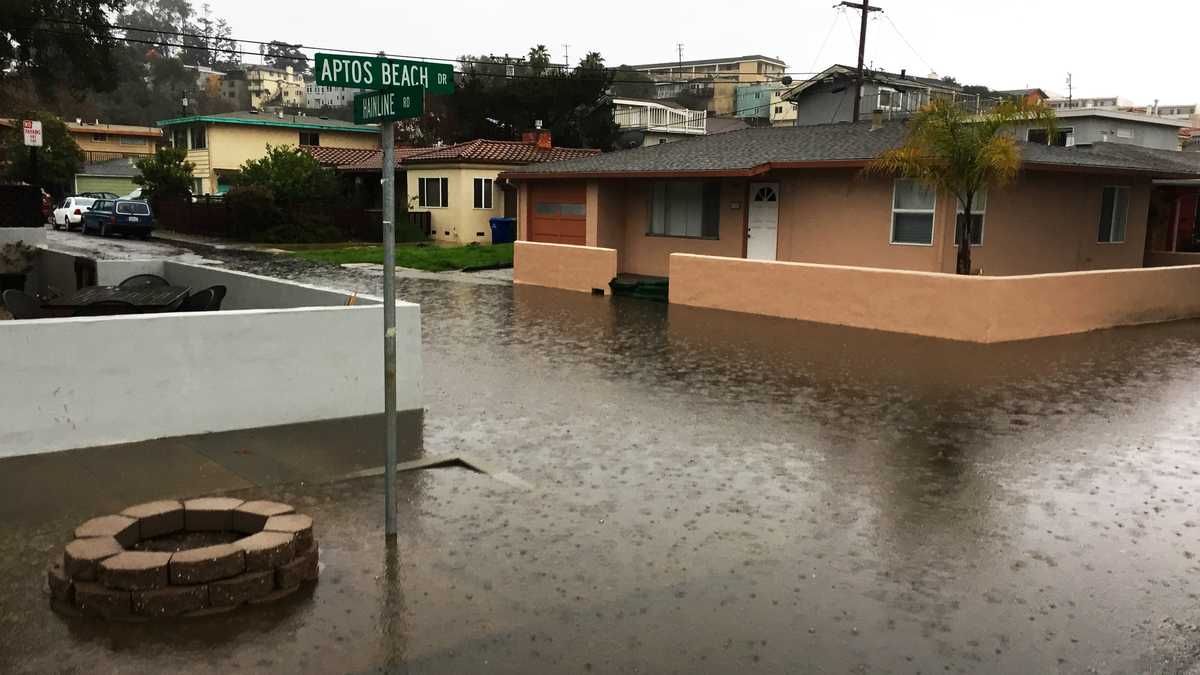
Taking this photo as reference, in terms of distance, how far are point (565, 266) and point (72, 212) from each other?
2787 cm

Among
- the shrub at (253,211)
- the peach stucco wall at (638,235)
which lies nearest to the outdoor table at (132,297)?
the peach stucco wall at (638,235)

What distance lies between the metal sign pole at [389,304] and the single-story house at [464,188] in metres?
30.2

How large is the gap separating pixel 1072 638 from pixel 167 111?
112 metres

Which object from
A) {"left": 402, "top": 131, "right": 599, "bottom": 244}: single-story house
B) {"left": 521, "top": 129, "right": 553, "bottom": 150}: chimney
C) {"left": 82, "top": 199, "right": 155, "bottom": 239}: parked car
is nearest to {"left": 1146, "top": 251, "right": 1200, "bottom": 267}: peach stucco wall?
{"left": 402, "top": 131, "right": 599, "bottom": 244}: single-story house

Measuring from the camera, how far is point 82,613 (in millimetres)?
4578

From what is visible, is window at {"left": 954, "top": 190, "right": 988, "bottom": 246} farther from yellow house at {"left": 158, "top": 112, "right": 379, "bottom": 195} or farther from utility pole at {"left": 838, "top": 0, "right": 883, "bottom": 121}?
yellow house at {"left": 158, "top": 112, "right": 379, "bottom": 195}

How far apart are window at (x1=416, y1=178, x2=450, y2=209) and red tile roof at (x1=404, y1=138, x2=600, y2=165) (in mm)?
812

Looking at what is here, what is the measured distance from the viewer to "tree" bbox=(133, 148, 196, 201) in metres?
42.3

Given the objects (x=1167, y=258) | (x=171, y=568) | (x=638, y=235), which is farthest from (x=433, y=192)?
(x=171, y=568)

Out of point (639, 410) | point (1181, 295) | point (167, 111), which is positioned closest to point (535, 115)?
point (1181, 295)

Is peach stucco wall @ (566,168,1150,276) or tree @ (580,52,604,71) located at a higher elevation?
tree @ (580,52,604,71)

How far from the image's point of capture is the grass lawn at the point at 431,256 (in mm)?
26797

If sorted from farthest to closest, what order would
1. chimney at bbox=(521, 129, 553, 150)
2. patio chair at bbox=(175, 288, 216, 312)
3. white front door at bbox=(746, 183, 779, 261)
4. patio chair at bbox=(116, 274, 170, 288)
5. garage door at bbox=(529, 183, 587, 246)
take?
chimney at bbox=(521, 129, 553, 150), garage door at bbox=(529, 183, 587, 246), white front door at bbox=(746, 183, 779, 261), patio chair at bbox=(116, 274, 170, 288), patio chair at bbox=(175, 288, 216, 312)

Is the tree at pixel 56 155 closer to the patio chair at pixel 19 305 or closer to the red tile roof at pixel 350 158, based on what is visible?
the red tile roof at pixel 350 158
